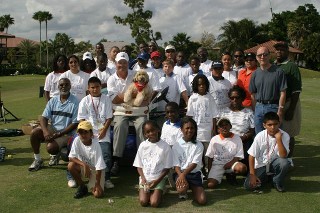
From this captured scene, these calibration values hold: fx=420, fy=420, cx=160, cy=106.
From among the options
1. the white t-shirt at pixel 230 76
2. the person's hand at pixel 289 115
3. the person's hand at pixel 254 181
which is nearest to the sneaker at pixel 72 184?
the person's hand at pixel 254 181

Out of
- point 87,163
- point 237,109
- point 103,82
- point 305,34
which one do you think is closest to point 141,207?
point 87,163

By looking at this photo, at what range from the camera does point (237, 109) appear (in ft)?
23.4

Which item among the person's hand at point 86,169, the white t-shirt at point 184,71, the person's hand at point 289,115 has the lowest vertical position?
the person's hand at point 86,169

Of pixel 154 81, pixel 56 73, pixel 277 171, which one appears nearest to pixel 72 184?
pixel 154 81

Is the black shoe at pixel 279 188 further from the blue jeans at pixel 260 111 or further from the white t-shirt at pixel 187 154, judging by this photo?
the white t-shirt at pixel 187 154

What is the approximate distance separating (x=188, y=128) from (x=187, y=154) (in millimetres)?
377

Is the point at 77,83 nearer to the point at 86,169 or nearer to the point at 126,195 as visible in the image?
the point at 86,169

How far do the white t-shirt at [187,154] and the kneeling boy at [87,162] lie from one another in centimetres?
106

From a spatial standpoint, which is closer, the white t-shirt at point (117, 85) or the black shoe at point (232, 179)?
the black shoe at point (232, 179)

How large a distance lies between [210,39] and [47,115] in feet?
218

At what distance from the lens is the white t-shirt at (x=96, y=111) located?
6750 mm

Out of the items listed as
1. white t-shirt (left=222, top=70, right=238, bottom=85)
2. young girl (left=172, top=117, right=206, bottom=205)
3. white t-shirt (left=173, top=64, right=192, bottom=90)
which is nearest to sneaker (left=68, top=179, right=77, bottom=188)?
young girl (left=172, top=117, right=206, bottom=205)

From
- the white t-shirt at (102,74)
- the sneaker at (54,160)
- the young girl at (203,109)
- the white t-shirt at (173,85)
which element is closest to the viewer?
the young girl at (203,109)

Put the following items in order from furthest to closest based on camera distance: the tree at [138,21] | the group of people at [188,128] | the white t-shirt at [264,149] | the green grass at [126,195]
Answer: the tree at [138,21]
the white t-shirt at [264,149]
the group of people at [188,128]
the green grass at [126,195]
